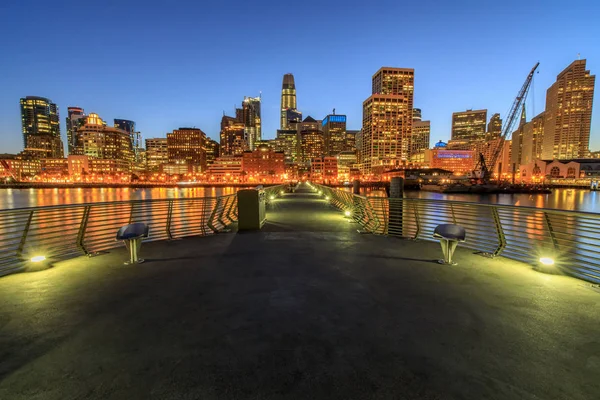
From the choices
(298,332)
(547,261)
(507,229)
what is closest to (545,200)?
(547,261)

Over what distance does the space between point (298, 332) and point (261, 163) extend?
188791 millimetres

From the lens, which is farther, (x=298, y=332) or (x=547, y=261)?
(x=547, y=261)

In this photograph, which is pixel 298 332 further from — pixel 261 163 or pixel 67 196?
pixel 261 163

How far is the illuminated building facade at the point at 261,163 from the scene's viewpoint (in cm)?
18750

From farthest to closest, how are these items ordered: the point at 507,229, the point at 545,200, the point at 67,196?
the point at 67,196 < the point at 545,200 < the point at 507,229

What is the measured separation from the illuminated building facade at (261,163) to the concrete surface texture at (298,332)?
184m

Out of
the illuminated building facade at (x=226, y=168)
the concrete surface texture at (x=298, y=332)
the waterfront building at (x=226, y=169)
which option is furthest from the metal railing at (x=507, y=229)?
the illuminated building facade at (x=226, y=168)

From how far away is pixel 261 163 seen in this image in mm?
188500

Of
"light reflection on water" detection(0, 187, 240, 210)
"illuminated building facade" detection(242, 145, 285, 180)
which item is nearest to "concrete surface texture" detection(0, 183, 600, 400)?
"light reflection on water" detection(0, 187, 240, 210)

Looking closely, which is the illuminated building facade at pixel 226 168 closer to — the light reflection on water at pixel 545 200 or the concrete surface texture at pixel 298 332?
the light reflection on water at pixel 545 200

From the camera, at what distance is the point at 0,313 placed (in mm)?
3988

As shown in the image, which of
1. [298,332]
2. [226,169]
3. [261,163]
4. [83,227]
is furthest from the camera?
[226,169]

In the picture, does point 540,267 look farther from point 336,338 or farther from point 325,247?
point 336,338

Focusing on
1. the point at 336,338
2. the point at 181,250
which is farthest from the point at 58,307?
the point at 336,338
